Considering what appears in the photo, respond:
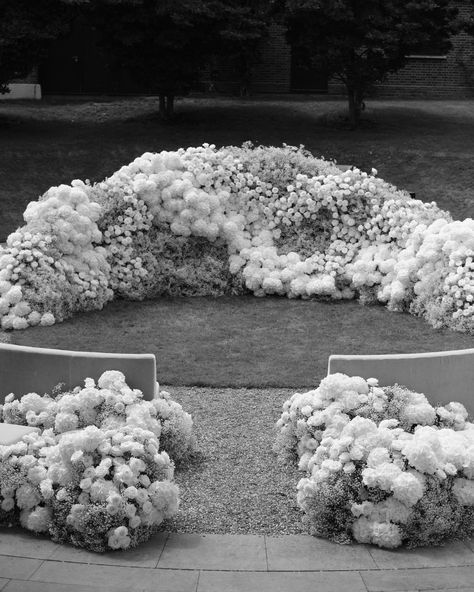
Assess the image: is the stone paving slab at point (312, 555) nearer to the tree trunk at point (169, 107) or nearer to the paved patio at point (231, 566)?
the paved patio at point (231, 566)

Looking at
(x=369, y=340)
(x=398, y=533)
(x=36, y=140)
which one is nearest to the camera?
(x=398, y=533)

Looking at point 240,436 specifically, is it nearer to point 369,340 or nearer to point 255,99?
point 369,340

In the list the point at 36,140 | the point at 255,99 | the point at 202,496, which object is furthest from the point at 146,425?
the point at 255,99

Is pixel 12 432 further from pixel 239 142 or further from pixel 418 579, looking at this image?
pixel 239 142

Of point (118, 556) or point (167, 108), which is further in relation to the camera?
point (167, 108)

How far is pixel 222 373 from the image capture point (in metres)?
8.70

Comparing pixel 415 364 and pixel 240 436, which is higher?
pixel 415 364

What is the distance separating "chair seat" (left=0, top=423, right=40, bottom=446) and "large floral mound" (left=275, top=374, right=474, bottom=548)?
1.76m

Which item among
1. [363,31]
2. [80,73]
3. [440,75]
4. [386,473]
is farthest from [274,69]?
[386,473]

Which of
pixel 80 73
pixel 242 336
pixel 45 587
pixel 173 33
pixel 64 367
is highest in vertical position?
pixel 173 33

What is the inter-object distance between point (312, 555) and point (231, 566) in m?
0.47

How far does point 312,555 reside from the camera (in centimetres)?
500

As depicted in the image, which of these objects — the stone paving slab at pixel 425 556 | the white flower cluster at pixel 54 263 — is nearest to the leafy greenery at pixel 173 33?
the white flower cluster at pixel 54 263

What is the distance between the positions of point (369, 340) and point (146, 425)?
4.59 meters
